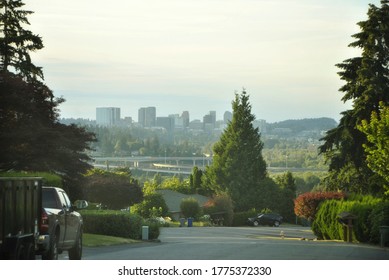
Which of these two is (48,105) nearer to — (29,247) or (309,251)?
(309,251)

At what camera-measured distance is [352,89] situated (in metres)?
49.6

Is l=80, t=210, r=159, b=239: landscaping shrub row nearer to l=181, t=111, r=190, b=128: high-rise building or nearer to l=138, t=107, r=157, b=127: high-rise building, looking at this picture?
l=181, t=111, r=190, b=128: high-rise building

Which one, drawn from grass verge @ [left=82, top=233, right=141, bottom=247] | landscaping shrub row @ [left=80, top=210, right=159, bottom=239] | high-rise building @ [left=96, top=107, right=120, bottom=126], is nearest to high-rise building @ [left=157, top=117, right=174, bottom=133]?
high-rise building @ [left=96, top=107, right=120, bottom=126]

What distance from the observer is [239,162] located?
98.6 metres

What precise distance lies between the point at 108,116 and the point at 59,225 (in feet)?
79.0

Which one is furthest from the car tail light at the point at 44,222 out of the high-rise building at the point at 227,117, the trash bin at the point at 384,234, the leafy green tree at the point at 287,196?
the high-rise building at the point at 227,117

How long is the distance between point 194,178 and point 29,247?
272 ft

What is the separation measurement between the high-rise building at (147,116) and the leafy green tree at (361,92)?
9.30 meters

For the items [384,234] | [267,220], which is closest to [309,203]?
[384,234]

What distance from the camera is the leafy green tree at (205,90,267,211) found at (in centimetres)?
9488

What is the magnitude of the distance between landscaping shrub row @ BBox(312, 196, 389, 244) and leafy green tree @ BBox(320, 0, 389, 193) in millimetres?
3209

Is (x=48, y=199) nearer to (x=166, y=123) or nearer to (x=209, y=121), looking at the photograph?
(x=166, y=123)

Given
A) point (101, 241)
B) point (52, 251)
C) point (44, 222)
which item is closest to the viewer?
point (44, 222)
